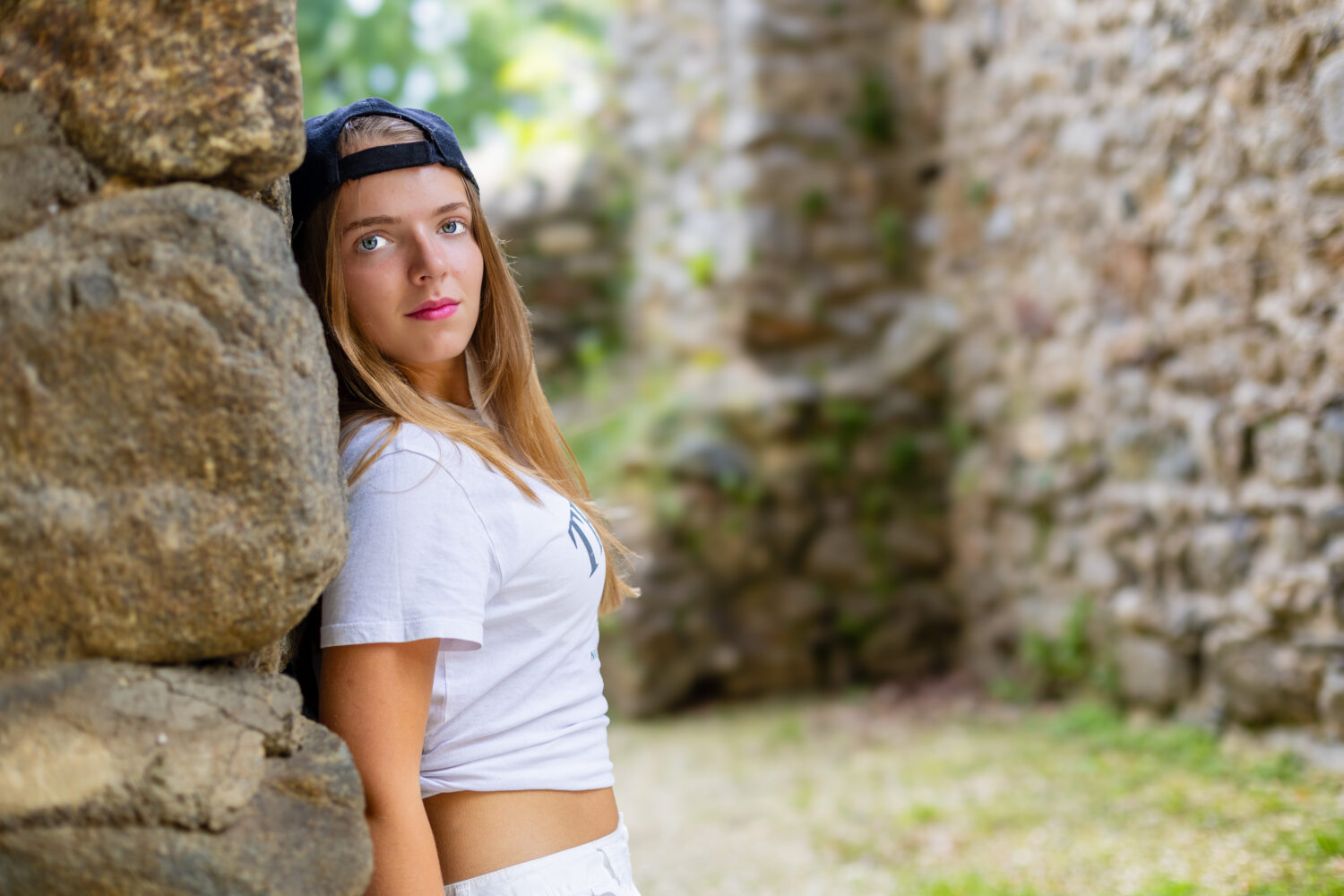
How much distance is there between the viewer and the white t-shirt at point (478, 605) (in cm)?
111

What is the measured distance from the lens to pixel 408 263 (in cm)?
130

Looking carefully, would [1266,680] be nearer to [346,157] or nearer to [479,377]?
[479,377]

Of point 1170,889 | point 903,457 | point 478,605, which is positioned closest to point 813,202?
point 903,457

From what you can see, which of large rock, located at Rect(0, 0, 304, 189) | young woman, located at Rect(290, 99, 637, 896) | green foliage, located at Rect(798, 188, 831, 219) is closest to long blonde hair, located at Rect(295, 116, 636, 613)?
young woman, located at Rect(290, 99, 637, 896)

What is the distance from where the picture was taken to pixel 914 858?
2.77 meters

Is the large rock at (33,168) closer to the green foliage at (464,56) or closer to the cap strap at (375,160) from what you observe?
the cap strap at (375,160)

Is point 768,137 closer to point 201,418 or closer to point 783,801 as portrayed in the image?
point 783,801

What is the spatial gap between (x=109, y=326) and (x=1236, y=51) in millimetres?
2954

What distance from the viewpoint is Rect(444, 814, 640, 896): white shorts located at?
1171 millimetres

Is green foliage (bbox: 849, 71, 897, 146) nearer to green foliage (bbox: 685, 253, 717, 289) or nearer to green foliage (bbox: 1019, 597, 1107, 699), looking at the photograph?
green foliage (bbox: 685, 253, 717, 289)

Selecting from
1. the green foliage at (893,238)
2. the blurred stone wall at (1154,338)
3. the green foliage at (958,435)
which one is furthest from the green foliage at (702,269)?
the green foliage at (958,435)

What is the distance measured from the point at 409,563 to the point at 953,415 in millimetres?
4187

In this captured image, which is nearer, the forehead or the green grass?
the forehead

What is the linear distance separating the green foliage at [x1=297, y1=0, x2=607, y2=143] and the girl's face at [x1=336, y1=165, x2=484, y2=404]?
16.3ft
